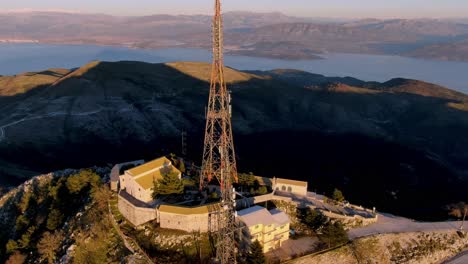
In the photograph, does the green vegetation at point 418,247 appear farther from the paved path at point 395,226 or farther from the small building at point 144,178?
the small building at point 144,178

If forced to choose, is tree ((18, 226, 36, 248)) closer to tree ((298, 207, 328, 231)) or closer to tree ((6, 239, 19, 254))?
tree ((6, 239, 19, 254))

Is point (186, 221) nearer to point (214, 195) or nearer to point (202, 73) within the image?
point (214, 195)

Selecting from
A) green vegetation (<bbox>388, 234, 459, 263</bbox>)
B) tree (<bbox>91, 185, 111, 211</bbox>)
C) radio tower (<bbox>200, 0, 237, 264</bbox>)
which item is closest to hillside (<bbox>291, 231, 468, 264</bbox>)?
green vegetation (<bbox>388, 234, 459, 263</bbox>)

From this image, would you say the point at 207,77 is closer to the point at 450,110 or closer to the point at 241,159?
the point at 241,159

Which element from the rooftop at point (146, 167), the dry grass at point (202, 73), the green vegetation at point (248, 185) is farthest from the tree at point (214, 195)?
the dry grass at point (202, 73)

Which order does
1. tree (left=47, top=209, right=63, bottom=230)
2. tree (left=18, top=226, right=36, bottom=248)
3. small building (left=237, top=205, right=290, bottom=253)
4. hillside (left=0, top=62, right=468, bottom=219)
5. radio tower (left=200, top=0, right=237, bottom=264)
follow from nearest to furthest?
radio tower (left=200, top=0, right=237, bottom=264) < small building (left=237, top=205, right=290, bottom=253) < tree (left=18, top=226, right=36, bottom=248) < tree (left=47, top=209, right=63, bottom=230) < hillside (left=0, top=62, right=468, bottom=219)

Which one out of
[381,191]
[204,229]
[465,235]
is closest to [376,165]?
[381,191]
